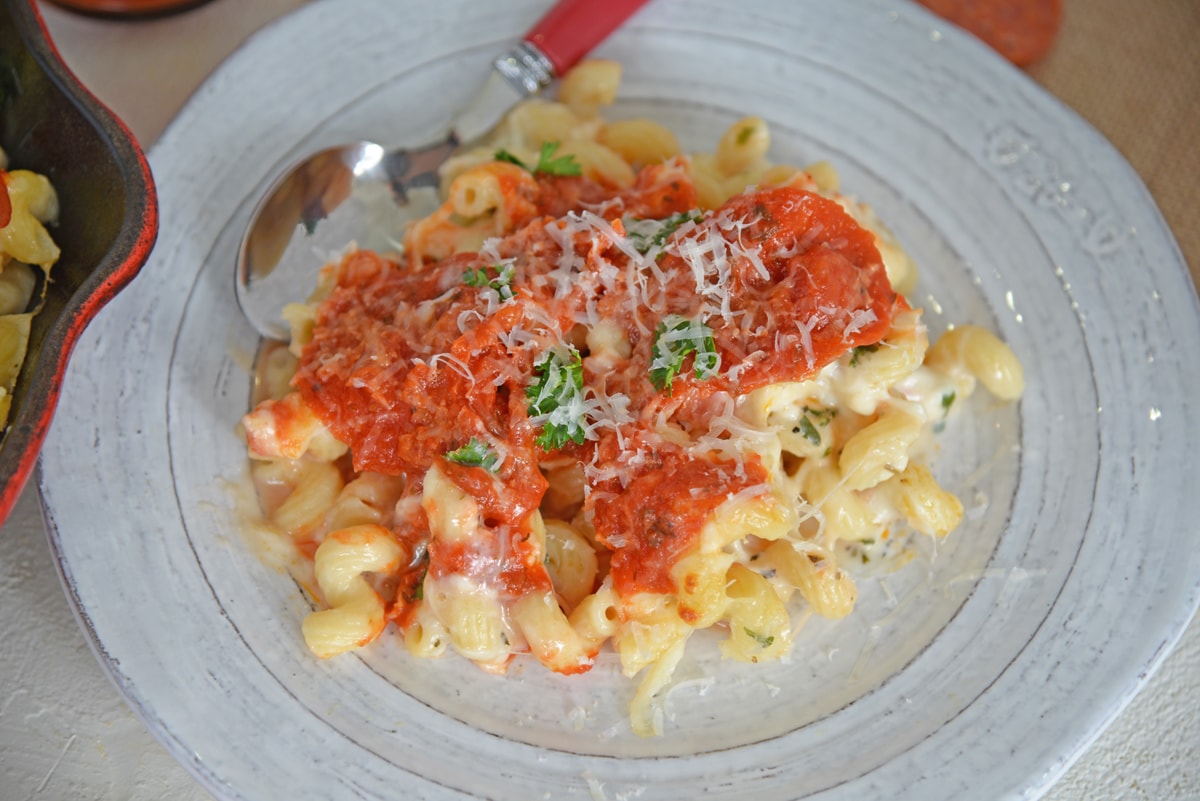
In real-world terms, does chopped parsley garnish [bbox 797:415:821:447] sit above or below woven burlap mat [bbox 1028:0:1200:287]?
below

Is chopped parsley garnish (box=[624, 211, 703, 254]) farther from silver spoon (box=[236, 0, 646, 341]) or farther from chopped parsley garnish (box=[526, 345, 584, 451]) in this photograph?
silver spoon (box=[236, 0, 646, 341])

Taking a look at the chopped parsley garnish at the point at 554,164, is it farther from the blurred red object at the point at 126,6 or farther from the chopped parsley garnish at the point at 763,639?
the blurred red object at the point at 126,6

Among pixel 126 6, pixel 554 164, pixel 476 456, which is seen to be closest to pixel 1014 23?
pixel 554 164

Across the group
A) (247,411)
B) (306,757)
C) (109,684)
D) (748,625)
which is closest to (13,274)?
(247,411)

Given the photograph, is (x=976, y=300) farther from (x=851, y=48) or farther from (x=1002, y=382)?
(x=851, y=48)

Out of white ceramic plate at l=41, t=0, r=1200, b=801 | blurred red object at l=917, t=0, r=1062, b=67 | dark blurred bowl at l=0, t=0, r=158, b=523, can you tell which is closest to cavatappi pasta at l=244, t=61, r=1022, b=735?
white ceramic plate at l=41, t=0, r=1200, b=801

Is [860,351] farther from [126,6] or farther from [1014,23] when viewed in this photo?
[126,6]

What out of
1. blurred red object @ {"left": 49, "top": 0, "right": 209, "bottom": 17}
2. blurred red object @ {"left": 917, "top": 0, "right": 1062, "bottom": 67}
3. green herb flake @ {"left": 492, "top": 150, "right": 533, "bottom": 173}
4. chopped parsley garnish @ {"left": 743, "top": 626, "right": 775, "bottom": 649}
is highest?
blurred red object @ {"left": 917, "top": 0, "right": 1062, "bottom": 67}
